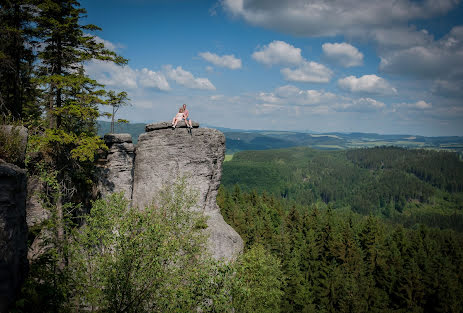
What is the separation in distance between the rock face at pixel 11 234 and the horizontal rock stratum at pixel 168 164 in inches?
556

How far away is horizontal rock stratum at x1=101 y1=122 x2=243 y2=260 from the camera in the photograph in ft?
81.1

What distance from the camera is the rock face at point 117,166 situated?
2433 cm

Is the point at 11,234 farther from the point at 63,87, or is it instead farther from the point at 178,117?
the point at 178,117

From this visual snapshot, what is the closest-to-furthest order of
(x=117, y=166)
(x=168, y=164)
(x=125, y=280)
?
(x=125, y=280), (x=117, y=166), (x=168, y=164)

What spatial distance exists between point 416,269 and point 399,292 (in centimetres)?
568

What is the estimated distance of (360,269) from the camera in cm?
4941

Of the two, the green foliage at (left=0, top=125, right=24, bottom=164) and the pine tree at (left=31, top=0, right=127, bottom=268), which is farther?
the pine tree at (left=31, top=0, right=127, bottom=268)

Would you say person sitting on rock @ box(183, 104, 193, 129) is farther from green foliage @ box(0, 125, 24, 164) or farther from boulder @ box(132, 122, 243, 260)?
green foliage @ box(0, 125, 24, 164)

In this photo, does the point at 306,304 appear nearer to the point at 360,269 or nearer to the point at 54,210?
the point at 360,269

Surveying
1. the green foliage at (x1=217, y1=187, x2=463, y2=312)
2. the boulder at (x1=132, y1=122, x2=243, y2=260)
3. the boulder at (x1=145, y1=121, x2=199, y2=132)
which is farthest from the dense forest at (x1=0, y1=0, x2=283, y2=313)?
the green foliage at (x1=217, y1=187, x2=463, y2=312)

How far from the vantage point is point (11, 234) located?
9.88m

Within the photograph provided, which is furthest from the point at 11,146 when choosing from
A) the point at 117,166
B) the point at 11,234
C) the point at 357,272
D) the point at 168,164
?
the point at 357,272

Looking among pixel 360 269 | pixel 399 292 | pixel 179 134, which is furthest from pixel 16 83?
pixel 399 292

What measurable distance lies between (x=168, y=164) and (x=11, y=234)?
50.9ft
